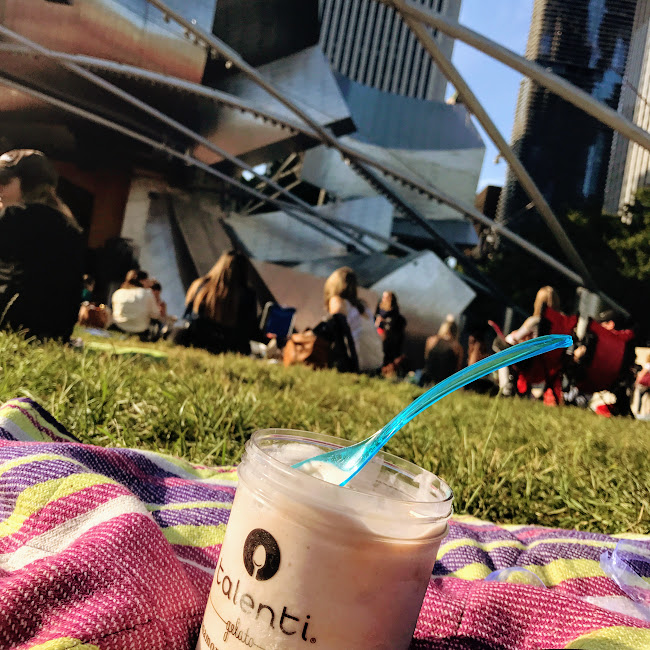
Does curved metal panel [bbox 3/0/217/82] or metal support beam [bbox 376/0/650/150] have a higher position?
curved metal panel [bbox 3/0/217/82]

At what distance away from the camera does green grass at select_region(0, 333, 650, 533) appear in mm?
1774

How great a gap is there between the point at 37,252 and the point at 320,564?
4.07 meters

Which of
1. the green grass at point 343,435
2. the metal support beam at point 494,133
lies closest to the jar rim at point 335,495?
the green grass at point 343,435

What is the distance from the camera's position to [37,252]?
411 centimetres

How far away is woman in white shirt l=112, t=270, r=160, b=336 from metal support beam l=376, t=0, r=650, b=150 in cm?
343

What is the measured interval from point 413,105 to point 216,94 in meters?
2.41

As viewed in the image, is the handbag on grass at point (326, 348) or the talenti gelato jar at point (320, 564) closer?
the talenti gelato jar at point (320, 564)

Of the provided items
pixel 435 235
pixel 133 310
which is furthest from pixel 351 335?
pixel 435 235

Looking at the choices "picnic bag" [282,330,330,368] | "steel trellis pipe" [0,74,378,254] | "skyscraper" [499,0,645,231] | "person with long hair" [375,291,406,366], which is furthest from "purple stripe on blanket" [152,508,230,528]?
"skyscraper" [499,0,645,231]

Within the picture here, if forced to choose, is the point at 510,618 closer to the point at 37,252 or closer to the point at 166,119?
the point at 37,252

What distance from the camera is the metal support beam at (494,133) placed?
4504 millimetres

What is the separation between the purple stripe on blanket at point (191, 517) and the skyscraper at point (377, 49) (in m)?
6.55

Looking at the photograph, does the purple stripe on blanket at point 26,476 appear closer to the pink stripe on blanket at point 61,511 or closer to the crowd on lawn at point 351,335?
the pink stripe on blanket at point 61,511

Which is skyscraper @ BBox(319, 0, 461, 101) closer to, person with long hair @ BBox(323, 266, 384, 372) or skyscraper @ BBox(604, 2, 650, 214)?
skyscraper @ BBox(604, 2, 650, 214)
